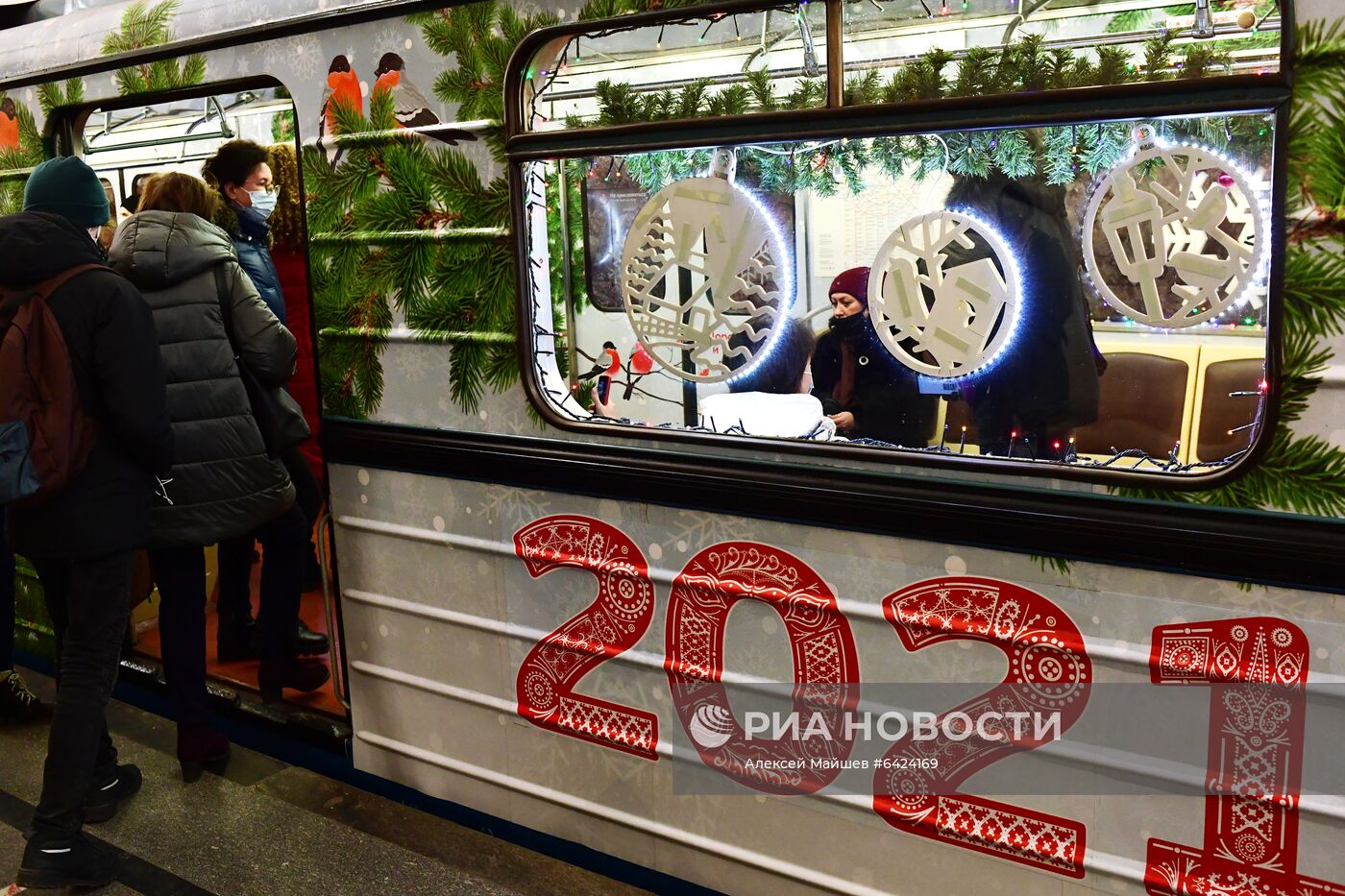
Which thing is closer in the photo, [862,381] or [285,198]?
[862,381]

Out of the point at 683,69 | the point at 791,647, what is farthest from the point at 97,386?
the point at 791,647

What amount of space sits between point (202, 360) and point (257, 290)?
47cm

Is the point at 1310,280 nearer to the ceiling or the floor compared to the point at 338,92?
nearer to the floor

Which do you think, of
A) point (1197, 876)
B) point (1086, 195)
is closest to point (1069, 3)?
point (1086, 195)

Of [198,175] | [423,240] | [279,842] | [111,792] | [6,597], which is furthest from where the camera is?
[198,175]

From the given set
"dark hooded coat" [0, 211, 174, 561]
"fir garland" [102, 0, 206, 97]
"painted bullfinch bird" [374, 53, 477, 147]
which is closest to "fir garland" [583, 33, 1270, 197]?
"painted bullfinch bird" [374, 53, 477, 147]

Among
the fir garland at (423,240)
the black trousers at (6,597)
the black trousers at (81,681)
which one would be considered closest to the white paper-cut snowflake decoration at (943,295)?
the fir garland at (423,240)

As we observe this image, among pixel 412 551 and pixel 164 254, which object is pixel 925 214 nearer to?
pixel 412 551

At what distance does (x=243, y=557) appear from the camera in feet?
12.8

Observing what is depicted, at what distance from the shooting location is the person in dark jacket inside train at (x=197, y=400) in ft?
10.1

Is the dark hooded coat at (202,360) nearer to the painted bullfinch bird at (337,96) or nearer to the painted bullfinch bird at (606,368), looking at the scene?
the painted bullfinch bird at (337,96)

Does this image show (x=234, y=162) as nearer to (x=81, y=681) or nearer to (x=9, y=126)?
(x=9, y=126)

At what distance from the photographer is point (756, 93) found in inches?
87.5

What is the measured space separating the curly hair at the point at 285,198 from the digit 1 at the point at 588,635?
5.44 ft
